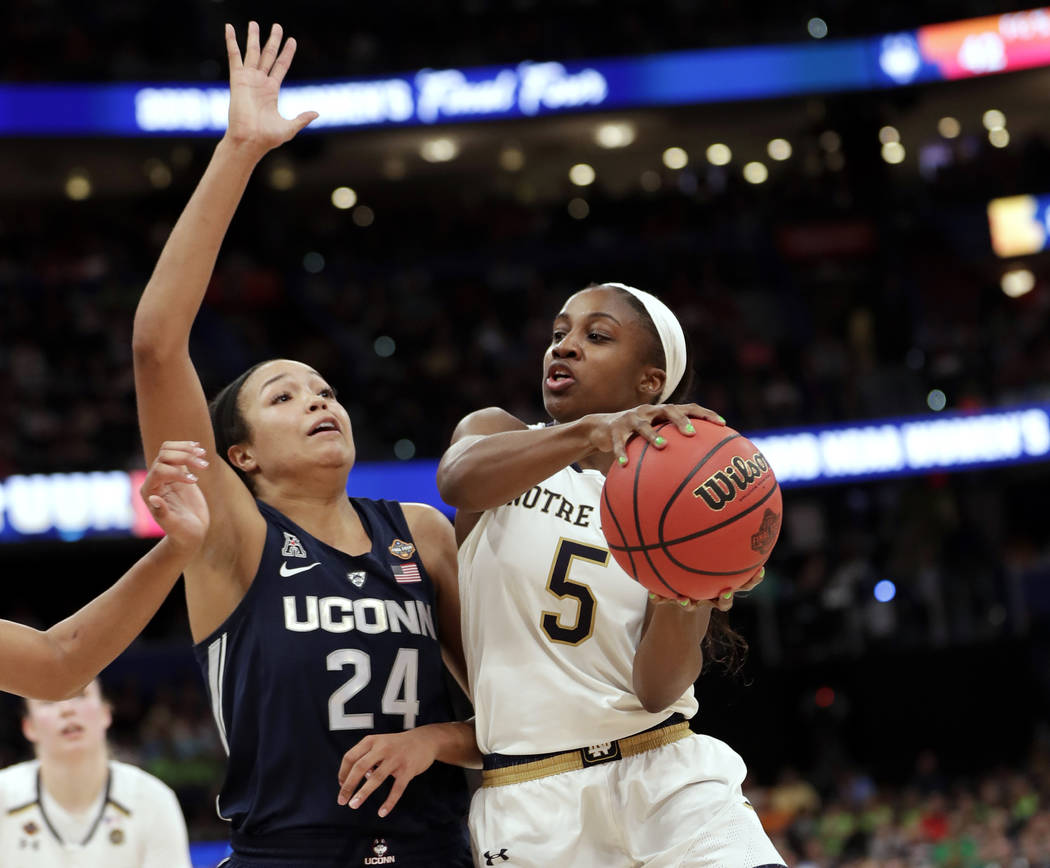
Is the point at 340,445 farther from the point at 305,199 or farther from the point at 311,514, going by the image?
the point at 305,199

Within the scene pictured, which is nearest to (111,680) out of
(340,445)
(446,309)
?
(446,309)

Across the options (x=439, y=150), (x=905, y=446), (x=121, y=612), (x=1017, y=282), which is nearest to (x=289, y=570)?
(x=121, y=612)

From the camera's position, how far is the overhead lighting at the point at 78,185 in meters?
21.4

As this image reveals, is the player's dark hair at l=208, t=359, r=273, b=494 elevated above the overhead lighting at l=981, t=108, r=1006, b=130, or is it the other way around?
the overhead lighting at l=981, t=108, r=1006, b=130

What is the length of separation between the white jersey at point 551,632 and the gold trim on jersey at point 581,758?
25 millimetres

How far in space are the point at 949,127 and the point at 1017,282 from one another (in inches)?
114

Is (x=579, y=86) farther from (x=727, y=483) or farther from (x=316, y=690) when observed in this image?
(x=727, y=483)

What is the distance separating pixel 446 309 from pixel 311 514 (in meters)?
16.9

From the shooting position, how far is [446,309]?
20.5m

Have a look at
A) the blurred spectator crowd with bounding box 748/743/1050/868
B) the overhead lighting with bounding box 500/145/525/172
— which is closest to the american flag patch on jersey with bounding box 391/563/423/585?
the blurred spectator crowd with bounding box 748/743/1050/868

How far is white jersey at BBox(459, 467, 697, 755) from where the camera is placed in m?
3.35

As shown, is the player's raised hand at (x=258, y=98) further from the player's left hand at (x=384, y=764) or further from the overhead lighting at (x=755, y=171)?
the overhead lighting at (x=755, y=171)

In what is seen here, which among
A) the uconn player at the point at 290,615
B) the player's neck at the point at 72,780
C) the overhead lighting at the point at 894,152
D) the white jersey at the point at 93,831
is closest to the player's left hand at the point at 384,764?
the uconn player at the point at 290,615

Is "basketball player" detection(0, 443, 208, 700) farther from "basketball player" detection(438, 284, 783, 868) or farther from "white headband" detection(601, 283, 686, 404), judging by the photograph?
"white headband" detection(601, 283, 686, 404)
